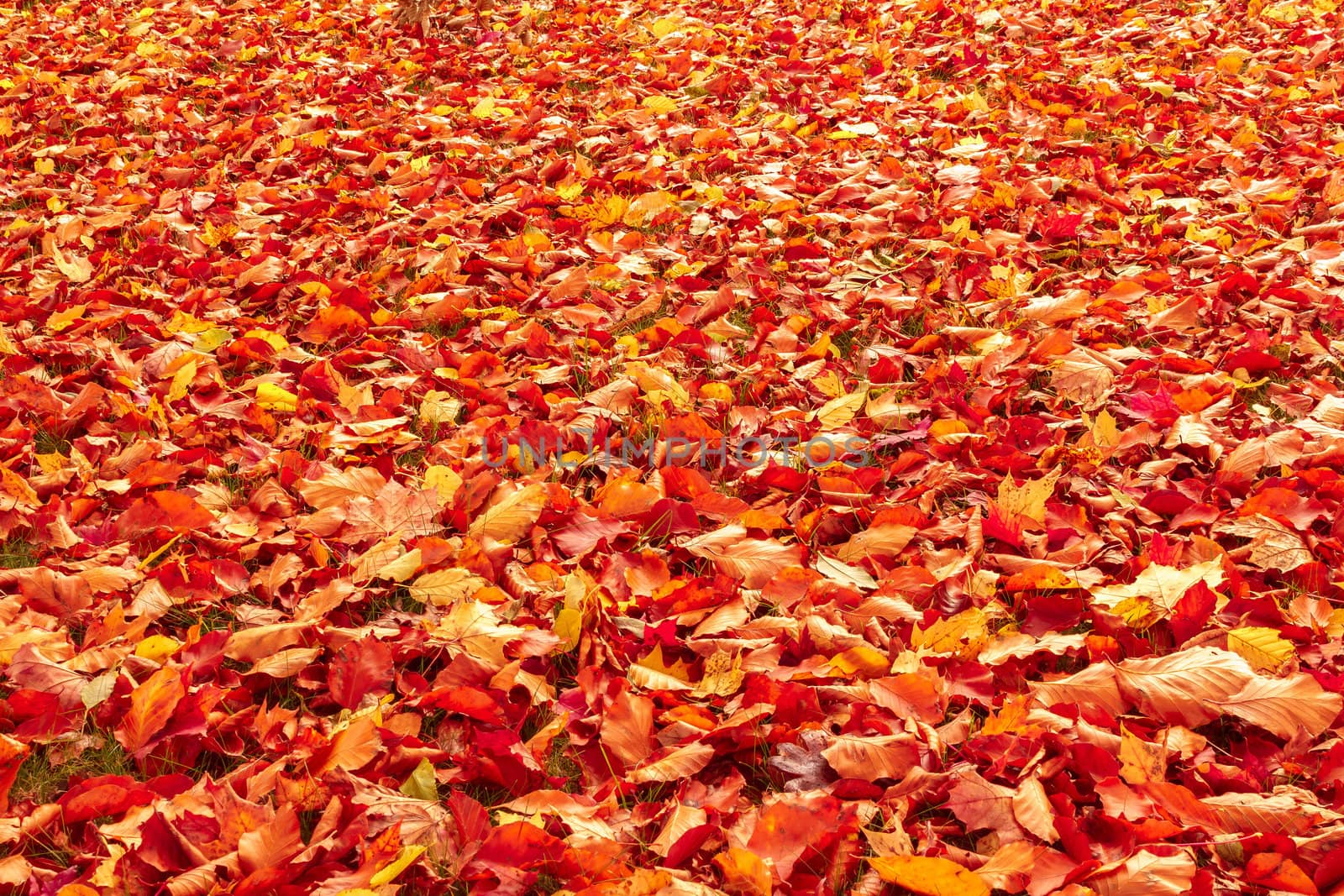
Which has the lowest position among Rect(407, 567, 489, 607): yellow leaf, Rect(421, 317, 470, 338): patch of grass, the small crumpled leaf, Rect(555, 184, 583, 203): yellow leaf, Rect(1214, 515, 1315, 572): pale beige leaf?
Rect(1214, 515, 1315, 572): pale beige leaf

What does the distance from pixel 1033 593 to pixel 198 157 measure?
392 centimetres

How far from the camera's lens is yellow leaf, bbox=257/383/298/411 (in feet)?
9.10

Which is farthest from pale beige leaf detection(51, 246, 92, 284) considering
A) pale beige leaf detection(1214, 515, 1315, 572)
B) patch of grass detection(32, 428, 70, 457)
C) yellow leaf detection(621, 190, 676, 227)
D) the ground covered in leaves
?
pale beige leaf detection(1214, 515, 1315, 572)

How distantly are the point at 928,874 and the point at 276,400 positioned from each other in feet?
6.66

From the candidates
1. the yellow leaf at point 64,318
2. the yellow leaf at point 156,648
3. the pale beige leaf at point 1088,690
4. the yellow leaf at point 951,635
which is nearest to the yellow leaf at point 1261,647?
the pale beige leaf at point 1088,690

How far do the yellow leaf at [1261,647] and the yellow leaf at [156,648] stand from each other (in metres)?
1.92

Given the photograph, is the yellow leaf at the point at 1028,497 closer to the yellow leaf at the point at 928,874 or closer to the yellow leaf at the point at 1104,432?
the yellow leaf at the point at 1104,432

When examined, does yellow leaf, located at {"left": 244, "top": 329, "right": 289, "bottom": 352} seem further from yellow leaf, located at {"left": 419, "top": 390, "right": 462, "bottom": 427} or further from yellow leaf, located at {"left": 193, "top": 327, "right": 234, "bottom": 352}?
yellow leaf, located at {"left": 419, "top": 390, "right": 462, "bottom": 427}

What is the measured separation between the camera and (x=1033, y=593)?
2.09 metres

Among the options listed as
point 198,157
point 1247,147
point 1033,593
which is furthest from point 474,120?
point 1033,593

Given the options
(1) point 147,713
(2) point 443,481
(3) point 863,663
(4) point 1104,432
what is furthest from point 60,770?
(4) point 1104,432

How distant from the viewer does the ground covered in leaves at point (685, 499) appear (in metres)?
1.62

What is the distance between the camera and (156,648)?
1971mm

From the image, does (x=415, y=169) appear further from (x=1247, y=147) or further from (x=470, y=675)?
(x=1247, y=147)
